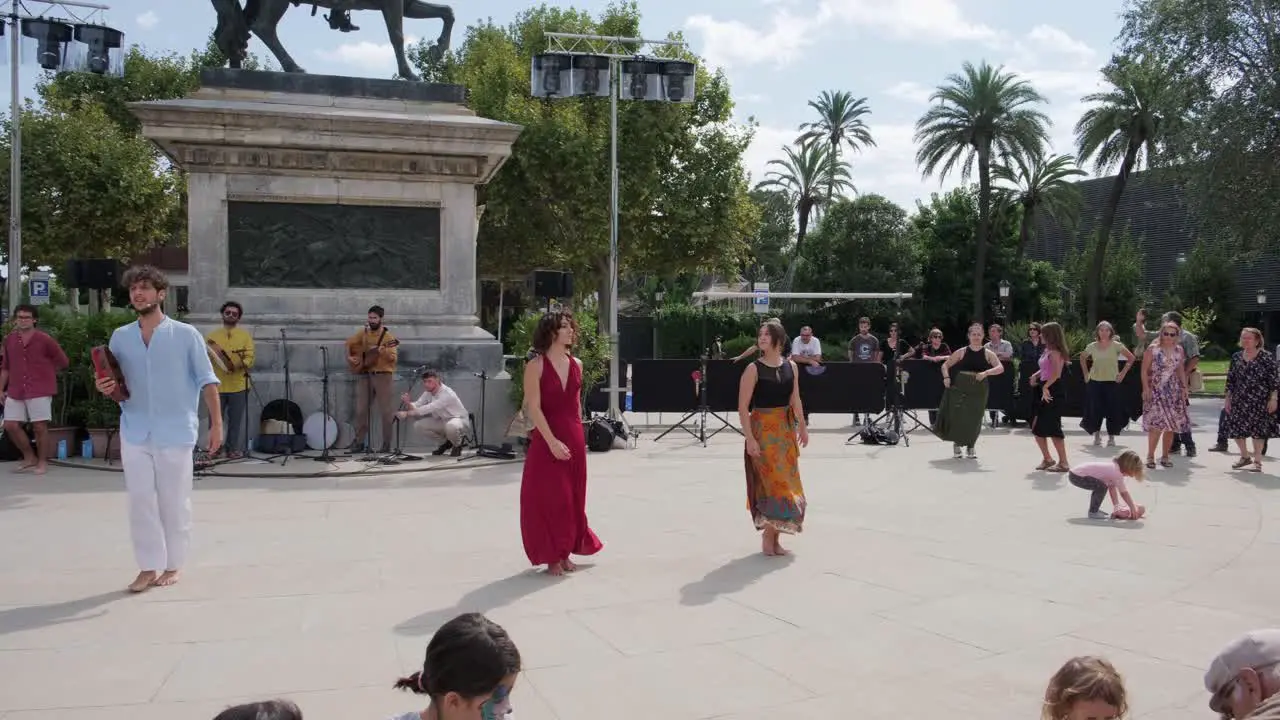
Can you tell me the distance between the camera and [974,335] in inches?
559

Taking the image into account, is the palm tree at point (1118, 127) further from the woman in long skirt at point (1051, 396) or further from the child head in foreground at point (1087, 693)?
the child head in foreground at point (1087, 693)

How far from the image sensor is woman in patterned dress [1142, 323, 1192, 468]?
42.9 feet

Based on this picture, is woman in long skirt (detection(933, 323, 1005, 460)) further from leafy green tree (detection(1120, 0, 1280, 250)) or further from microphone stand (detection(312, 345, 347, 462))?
leafy green tree (detection(1120, 0, 1280, 250))

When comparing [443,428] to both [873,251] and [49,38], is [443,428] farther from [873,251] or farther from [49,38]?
[873,251]

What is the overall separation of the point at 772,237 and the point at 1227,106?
130ft

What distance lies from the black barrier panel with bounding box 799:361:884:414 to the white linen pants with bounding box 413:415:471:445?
6.66 m

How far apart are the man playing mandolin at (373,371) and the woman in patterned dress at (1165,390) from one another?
917 cm

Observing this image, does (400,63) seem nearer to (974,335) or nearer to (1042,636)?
(974,335)

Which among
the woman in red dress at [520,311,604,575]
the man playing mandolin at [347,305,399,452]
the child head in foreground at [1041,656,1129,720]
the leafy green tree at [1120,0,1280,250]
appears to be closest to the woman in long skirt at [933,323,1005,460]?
the man playing mandolin at [347,305,399,452]

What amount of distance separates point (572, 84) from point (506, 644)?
53.3ft

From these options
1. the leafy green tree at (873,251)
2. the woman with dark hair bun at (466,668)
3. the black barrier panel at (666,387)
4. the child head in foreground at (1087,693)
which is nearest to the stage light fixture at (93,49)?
the black barrier panel at (666,387)

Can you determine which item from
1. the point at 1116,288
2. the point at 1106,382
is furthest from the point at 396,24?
the point at 1116,288

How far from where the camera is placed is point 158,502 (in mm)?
6590

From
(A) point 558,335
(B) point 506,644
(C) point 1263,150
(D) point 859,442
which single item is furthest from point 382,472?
(C) point 1263,150
